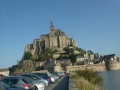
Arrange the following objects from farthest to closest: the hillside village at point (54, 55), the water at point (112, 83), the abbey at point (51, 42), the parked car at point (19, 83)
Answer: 1. the abbey at point (51, 42)
2. the hillside village at point (54, 55)
3. the water at point (112, 83)
4. the parked car at point (19, 83)

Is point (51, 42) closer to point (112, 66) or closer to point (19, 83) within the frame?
point (112, 66)

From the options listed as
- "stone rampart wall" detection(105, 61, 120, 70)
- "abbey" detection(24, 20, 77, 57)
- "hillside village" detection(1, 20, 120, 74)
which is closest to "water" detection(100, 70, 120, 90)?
"hillside village" detection(1, 20, 120, 74)

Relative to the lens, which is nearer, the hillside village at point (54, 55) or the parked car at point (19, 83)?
the parked car at point (19, 83)

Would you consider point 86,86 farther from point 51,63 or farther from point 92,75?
point 51,63

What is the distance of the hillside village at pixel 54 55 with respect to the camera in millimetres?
104375

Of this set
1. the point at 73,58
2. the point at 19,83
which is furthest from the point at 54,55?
the point at 19,83

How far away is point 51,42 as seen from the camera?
130 metres

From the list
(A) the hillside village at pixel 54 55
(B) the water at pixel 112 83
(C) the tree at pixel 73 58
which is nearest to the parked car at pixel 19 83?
(B) the water at pixel 112 83

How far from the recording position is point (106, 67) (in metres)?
110

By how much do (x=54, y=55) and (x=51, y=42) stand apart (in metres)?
13.7

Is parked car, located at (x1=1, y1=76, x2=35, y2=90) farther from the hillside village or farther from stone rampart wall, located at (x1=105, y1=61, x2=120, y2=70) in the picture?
stone rampart wall, located at (x1=105, y1=61, x2=120, y2=70)

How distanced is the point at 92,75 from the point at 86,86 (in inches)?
319

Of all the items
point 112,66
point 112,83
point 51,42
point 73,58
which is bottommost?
point 112,83

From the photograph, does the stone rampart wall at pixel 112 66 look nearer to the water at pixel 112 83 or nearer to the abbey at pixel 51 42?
the abbey at pixel 51 42
